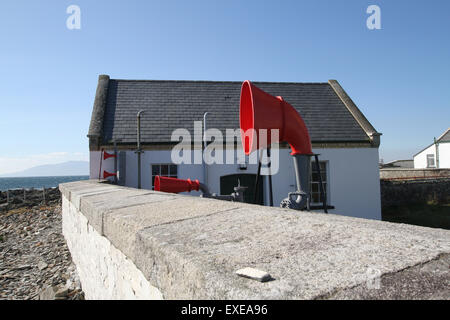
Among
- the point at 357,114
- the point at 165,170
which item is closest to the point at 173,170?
the point at 165,170

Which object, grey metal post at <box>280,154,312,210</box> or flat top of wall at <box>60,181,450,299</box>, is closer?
flat top of wall at <box>60,181,450,299</box>

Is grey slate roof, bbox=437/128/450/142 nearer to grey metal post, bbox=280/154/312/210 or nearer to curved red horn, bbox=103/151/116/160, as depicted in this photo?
grey metal post, bbox=280/154/312/210

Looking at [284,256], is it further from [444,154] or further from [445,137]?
[445,137]

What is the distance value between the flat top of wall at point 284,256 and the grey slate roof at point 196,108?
10.2 metres

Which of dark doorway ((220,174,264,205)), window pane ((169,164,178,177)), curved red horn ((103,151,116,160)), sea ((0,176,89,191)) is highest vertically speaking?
curved red horn ((103,151,116,160))

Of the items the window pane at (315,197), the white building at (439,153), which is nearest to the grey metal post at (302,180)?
the window pane at (315,197)

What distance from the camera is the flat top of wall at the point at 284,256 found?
0.94 m

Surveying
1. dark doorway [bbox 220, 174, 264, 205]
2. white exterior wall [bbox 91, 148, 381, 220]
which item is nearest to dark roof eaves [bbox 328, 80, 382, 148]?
white exterior wall [bbox 91, 148, 381, 220]

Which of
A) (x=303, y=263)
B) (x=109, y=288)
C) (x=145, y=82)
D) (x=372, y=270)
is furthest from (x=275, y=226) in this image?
(x=145, y=82)

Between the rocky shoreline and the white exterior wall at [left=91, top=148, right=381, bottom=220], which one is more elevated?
the white exterior wall at [left=91, top=148, right=381, bottom=220]

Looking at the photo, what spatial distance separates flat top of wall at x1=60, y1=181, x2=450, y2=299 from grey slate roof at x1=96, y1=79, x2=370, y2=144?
10.2 meters

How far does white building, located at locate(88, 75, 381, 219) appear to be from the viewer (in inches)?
451

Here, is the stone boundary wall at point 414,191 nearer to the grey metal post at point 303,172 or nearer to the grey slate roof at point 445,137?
the grey metal post at point 303,172

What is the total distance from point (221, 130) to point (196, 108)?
6.56 ft
